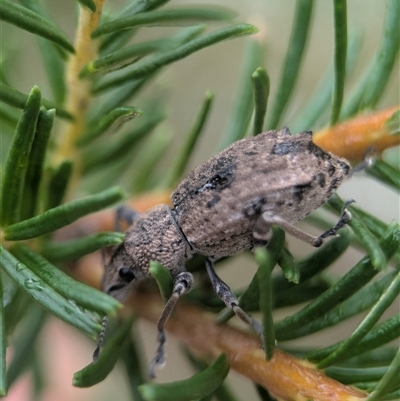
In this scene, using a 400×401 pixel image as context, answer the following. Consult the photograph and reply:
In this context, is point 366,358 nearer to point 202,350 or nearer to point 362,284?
point 362,284

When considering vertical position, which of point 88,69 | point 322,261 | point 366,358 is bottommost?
point 366,358

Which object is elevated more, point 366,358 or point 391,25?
point 391,25

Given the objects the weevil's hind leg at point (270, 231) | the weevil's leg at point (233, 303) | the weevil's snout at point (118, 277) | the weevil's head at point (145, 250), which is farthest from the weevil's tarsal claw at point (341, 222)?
the weevil's snout at point (118, 277)

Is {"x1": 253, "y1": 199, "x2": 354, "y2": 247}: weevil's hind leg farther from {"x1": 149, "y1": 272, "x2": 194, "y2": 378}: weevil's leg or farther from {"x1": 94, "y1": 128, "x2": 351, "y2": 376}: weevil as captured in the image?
{"x1": 149, "y1": 272, "x2": 194, "y2": 378}: weevil's leg

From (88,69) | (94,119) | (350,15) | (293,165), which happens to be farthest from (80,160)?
(350,15)

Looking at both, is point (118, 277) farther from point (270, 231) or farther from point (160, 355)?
point (270, 231)

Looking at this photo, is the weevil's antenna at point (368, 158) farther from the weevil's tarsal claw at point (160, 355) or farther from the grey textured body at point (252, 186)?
the weevil's tarsal claw at point (160, 355)
